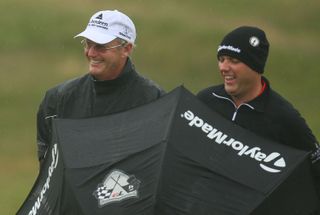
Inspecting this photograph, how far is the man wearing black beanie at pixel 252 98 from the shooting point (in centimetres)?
678

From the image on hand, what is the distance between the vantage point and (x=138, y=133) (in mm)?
6012

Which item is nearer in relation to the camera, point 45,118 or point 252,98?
point 252,98

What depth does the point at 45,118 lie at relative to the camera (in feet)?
24.6

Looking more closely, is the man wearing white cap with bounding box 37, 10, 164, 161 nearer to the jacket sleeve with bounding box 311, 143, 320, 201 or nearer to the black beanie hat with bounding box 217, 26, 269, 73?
the black beanie hat with bounding box 217, 26, 269, 73

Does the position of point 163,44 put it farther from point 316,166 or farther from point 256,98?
point 316,166

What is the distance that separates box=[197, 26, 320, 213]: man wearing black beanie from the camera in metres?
6.78

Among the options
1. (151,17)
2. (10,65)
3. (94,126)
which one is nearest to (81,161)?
(94,126)

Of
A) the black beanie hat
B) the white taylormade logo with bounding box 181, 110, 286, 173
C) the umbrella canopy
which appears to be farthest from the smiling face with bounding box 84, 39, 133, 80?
the white taylormade logo with bounding box 181, 110, 286, 173

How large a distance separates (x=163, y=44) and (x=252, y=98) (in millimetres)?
12719

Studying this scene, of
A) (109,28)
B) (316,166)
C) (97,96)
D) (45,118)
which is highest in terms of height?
(109,28)

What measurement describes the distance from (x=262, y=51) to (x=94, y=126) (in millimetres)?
1451

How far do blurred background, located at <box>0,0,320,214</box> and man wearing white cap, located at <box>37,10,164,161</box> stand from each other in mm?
7763

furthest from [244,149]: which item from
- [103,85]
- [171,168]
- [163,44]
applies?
[163,44]

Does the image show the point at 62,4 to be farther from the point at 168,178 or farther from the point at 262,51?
the point at 168,178
